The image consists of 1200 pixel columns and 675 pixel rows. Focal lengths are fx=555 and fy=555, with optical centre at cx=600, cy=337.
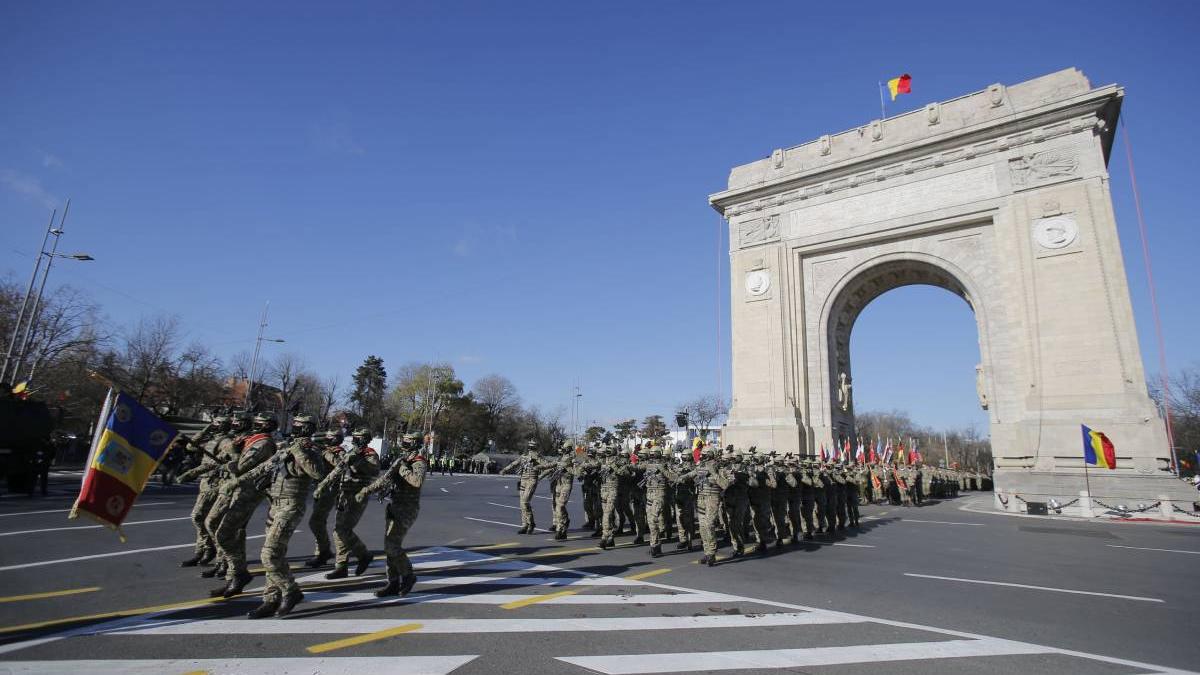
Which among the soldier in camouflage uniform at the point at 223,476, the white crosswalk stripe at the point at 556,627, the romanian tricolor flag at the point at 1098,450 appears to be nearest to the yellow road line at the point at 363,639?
the white crosswalk stripe at the point at 556,627

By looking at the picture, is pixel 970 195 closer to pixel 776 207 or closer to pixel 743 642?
pixel 776 207

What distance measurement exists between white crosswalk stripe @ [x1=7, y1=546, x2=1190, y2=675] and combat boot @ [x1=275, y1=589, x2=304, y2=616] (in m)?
0.12

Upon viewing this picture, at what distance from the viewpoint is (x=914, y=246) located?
28.0m

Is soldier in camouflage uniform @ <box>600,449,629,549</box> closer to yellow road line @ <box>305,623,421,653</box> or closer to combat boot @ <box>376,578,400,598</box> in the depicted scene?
combat boot @ <box>376,578,400,598</box>

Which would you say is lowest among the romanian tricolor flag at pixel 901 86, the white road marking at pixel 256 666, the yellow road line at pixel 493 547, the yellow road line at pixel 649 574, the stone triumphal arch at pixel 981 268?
the white road marking at pixel 256 666

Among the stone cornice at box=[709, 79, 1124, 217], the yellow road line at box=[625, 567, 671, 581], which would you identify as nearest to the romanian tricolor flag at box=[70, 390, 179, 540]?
the yellow road line at box=[625, 567, 671, 581]

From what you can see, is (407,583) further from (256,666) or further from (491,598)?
(256,666)

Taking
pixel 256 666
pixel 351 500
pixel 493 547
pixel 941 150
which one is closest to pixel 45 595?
pixel 351 500

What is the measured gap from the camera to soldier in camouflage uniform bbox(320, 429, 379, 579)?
7.43 metres

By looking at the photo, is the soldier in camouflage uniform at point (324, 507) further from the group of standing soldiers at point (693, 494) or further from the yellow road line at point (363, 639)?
the group of standing soldiers at point (693, 494)

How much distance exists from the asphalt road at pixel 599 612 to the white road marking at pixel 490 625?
0.03m

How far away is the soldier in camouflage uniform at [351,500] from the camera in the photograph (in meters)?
7.43

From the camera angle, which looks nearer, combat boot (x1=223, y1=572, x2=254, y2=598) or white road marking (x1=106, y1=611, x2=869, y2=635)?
white road marking (x1=106, y1=611, x2=869, y2=635)

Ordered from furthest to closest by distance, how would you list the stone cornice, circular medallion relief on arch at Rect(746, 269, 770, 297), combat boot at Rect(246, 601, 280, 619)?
1. circular medallion relief on arch at Rect(746, 269, 770, 297)
2. the stone cornice
3. combat boot at Rect(246, 601, 280, 619)
